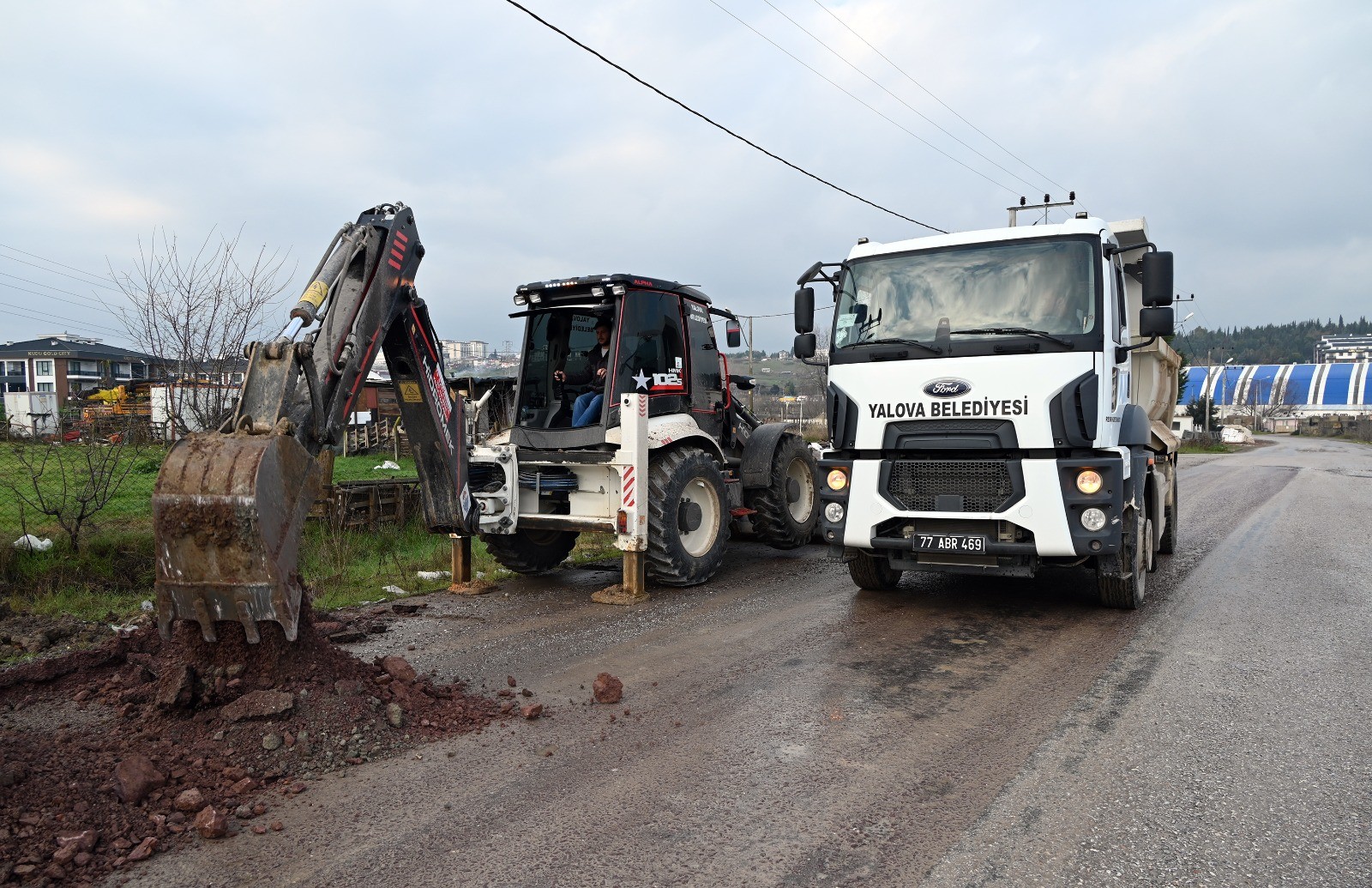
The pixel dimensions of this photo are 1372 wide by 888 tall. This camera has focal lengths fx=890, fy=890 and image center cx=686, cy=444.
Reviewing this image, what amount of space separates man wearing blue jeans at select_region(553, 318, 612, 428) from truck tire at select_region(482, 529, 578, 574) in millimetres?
1164

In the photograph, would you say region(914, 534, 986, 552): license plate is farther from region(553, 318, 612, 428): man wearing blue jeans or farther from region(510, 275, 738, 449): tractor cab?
region(553, 318, 612, 428): man wearing blue jeans

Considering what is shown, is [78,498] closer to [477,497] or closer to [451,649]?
[477,497]

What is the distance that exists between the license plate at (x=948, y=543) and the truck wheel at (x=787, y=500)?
2.94m

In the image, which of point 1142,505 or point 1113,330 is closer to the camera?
point 1113,330

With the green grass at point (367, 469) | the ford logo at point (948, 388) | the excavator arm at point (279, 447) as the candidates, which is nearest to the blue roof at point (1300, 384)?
the green grass at point (367, 469)

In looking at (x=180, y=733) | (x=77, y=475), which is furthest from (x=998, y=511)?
(x=77, y=475)

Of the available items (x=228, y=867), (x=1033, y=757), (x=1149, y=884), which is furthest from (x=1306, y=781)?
(x=228, y=867)

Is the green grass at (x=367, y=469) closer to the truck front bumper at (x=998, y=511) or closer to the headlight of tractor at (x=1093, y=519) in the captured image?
the truck front bumper at (x=998, y=511)

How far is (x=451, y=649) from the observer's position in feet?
20.3

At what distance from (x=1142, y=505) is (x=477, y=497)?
561cm

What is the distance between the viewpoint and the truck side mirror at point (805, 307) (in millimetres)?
7570

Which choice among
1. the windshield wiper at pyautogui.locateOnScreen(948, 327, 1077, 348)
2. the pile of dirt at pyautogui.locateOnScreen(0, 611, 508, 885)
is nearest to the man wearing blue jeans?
the windshield wiper at pyautogui.locateOnScreen(948, 327, 1077, 348)

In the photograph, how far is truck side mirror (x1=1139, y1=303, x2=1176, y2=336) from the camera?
6.48 metres

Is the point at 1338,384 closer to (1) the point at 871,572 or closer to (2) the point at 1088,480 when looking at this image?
(1) the point at 871,572
